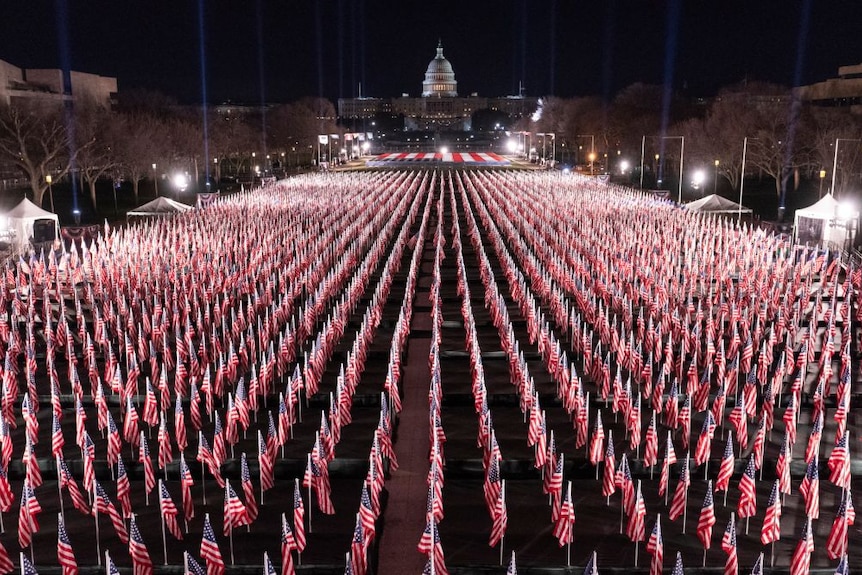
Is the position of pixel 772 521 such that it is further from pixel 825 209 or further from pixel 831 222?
pixel 825 209

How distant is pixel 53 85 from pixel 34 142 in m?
68.6

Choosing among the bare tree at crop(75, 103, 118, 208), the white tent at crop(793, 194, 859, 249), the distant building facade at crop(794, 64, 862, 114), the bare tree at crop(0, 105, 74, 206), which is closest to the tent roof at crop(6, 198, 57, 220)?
the bare tree at crop(0, 105, 74, 206)

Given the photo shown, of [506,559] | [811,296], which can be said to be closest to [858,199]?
[811,296]

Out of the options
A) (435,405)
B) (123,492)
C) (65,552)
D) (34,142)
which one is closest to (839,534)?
(435,405)

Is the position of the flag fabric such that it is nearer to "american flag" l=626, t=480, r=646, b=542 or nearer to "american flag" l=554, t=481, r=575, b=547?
"american flag" l=626, t=480, r=646, b=542

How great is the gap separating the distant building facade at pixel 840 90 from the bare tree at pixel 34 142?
3380 inches

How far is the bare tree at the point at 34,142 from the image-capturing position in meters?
57.5

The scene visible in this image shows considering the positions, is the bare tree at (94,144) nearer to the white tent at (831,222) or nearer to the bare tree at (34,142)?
the bare tree at (34,142)

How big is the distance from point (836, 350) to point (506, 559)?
14415mm

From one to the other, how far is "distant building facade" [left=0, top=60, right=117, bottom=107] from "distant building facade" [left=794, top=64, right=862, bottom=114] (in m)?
90.8

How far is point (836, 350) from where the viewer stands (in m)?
23.4

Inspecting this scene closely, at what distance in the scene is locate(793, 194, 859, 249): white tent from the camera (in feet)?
125

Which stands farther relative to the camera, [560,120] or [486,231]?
[560,120]

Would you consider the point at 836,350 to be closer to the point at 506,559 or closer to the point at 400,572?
the point at 506,559
